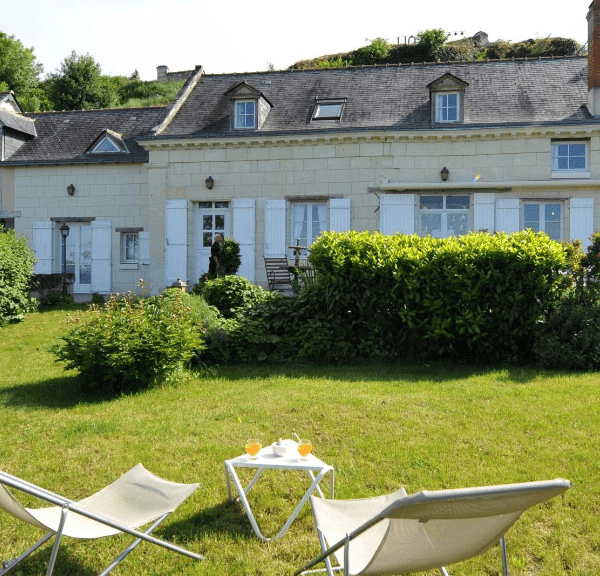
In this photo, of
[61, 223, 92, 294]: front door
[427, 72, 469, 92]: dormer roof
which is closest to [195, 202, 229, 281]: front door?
[61, 223, 92, 294]: front door

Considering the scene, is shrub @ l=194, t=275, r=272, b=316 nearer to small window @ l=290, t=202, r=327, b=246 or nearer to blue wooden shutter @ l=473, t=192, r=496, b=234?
small window @ l=290, t=202, r=327, b=246

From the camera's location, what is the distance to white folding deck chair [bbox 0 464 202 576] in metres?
2.77

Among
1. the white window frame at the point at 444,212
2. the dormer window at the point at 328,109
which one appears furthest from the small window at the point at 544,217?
the dormer window at the point at 328,109

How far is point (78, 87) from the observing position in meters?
37.1

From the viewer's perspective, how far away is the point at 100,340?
6.70 metres

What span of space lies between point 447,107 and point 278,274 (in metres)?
5.87

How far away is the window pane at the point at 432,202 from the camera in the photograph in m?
15.4

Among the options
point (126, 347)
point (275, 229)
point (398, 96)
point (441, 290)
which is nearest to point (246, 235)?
point (275, 229)

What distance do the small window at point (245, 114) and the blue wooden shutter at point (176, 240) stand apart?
8.12ft

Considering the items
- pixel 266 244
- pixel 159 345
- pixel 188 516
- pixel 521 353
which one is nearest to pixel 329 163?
pixel 266 244

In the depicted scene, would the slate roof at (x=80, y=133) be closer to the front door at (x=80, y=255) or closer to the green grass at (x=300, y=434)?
the front door at (x=80, y=255)

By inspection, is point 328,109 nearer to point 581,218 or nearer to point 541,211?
point 541,211

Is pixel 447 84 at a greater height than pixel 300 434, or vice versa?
pixel 447 84

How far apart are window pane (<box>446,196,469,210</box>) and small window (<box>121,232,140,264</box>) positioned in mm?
8445
